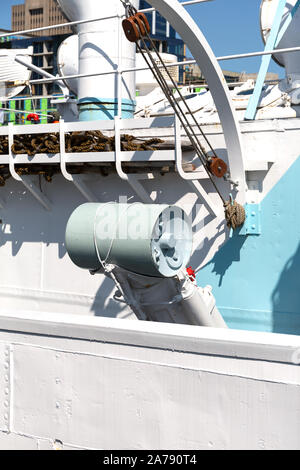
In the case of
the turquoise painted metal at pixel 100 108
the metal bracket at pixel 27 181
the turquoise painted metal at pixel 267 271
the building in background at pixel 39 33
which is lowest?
the turquoise painted metal at pixel 267 271

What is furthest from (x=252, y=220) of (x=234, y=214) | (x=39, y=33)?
(x=39, y=33)

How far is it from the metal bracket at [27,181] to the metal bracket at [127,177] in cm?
151

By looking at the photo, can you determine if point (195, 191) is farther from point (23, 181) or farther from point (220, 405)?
point (220, 405)

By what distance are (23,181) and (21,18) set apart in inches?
4818

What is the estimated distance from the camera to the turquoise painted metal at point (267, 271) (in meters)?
7.19

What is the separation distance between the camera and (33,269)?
9.14m

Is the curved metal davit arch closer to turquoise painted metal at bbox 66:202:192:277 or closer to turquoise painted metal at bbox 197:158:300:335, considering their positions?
turquoise painted metal at bbox 197:158:300:335

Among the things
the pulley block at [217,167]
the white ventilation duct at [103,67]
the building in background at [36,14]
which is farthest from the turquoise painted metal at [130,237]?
the building in background at [36,14]

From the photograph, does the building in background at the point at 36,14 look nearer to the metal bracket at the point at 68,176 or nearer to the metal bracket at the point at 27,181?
the metal bracket at the point at 27,181

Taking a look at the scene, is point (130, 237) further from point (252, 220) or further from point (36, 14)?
point (36, 14)

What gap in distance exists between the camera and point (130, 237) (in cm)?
530

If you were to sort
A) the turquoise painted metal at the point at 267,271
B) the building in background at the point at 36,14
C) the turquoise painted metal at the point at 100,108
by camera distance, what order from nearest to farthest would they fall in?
the turquoise painted metal at the point at 267,271 → the turquoise painted metal at the point at 100,108 → the building in background at the point at 36,14
